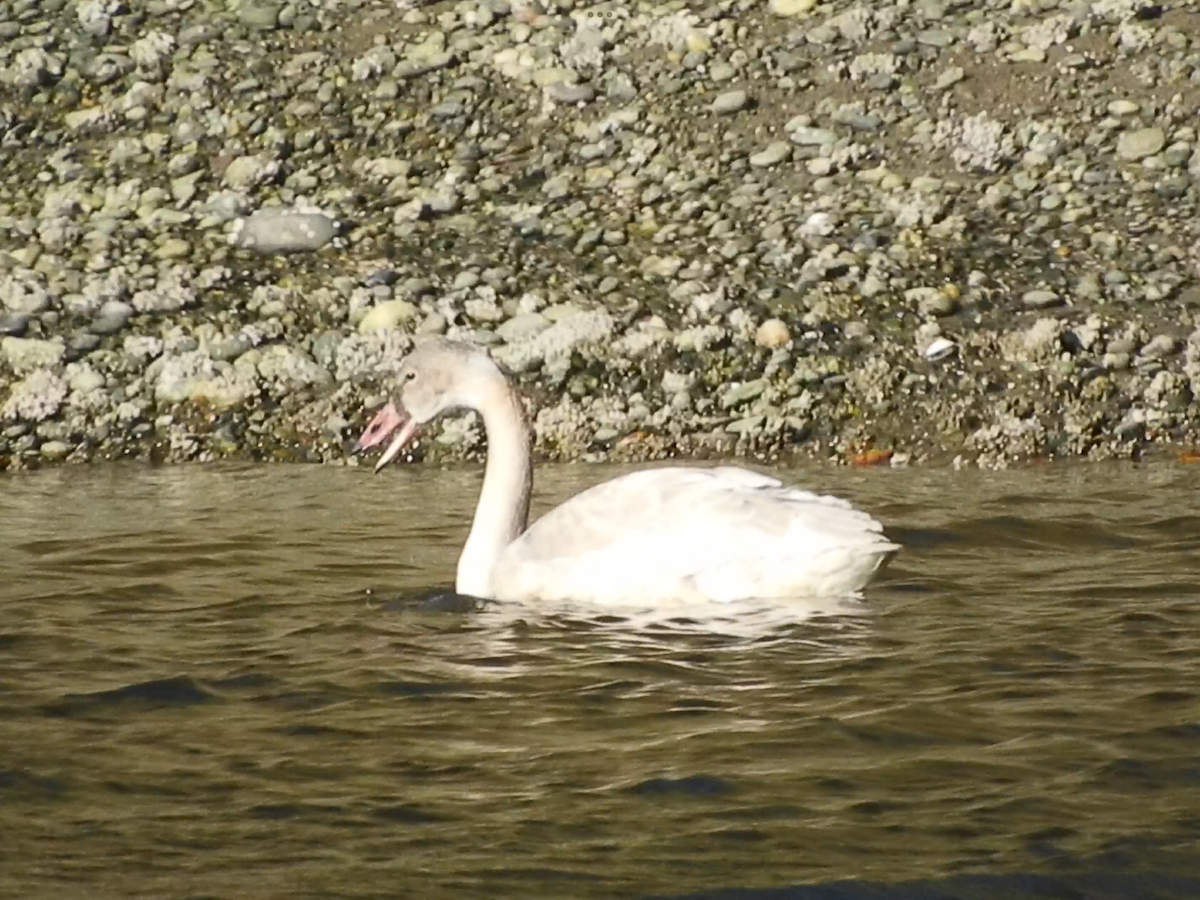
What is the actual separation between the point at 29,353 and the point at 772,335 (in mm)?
3443

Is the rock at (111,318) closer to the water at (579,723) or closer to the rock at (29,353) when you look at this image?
the rock at (29,353)

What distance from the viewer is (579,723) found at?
578 cm

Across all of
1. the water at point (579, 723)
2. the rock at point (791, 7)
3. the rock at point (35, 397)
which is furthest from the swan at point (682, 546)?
the rock at point (791, 7)

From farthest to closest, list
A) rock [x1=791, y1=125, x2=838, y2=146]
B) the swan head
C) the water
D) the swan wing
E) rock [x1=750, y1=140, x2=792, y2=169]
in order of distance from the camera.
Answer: rock [x1=791, y1=125, x2=838, y2=146], rock [x1=750, y1=140, x2=792, y2=169], the swan head, the swan wing, the water

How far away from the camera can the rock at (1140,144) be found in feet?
39.5

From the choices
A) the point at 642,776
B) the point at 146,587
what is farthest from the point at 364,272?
the point at 642,776

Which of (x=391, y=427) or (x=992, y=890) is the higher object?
(x=391, y=427)

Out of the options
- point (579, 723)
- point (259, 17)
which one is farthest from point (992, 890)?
point (259, 17)

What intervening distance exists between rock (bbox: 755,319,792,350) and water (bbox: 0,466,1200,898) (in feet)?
6.14

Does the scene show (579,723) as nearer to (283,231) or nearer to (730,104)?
(283,231)

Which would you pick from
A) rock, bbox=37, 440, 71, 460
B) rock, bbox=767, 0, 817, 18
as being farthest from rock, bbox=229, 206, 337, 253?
rock, bbox=767, 0, 817, 18

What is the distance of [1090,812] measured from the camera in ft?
16.1

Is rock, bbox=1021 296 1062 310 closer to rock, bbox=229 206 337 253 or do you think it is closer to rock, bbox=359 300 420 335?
rock, bbox=359 300 420 335

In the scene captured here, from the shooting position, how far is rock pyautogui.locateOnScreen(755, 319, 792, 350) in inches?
414
